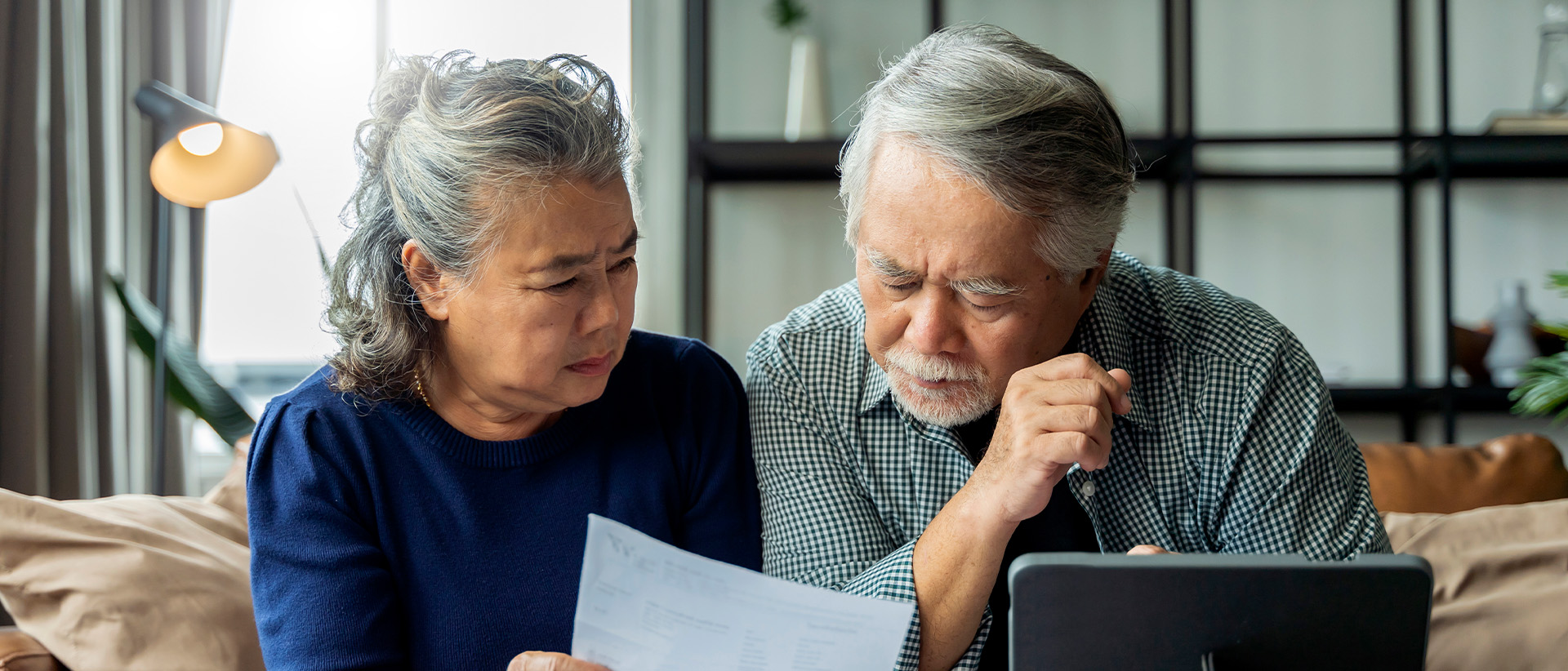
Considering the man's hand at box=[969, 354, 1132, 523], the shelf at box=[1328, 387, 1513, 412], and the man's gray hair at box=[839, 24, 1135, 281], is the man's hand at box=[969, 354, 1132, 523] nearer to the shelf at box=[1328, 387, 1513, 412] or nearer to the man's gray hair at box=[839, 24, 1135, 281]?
the man's gray hair at box=[839, 24, 1135, 281]

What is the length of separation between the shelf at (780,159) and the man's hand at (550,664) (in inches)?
77.7

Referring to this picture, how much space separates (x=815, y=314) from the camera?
4.57 ft

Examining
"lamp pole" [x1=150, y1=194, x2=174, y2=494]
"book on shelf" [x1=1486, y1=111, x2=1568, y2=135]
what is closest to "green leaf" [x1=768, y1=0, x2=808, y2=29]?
"lamp pole" [x1=150, y1=194, x2=174, y2=494]

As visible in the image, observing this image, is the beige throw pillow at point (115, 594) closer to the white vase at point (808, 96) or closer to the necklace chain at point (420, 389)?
the necklace chain at point (420, 389)

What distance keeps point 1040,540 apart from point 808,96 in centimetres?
211

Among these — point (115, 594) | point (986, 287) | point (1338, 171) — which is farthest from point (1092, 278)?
point (1338, 171)

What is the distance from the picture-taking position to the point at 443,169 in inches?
44.1

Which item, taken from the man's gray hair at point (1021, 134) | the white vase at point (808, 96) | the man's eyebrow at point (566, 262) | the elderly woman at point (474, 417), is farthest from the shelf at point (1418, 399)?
the man's eyebrow at point (566, 262)

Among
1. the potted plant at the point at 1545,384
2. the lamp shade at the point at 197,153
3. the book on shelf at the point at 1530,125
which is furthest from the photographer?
the book on shelf at the point at 1530,125

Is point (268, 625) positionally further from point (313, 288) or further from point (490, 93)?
point (313, 288)

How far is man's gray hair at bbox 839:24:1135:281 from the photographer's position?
3.68ft

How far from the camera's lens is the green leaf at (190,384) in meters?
2.60

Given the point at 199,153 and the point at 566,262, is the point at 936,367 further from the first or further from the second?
the point at 199,153

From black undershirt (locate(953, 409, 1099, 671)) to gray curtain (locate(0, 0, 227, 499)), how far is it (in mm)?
2490
